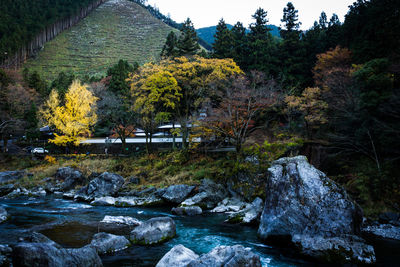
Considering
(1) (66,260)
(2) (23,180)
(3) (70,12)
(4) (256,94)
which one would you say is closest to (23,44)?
(3) (70,12)

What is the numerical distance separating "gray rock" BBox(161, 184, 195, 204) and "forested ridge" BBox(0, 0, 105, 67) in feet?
164

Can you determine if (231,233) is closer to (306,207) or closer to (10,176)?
(306,207)

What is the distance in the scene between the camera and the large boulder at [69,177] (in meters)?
20.9

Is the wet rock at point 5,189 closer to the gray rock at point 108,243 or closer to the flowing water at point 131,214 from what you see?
the flowing water at point 131,214

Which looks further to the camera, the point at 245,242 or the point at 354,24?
the point at 354,24

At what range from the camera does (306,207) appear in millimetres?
8727

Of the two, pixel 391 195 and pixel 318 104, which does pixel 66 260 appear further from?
pixel 318 104

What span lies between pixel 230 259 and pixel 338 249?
411 centimetres

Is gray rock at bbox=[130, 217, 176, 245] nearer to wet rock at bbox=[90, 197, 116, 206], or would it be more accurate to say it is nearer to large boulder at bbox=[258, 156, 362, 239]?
large boulder at bbox=[258, 156, 362, 239]

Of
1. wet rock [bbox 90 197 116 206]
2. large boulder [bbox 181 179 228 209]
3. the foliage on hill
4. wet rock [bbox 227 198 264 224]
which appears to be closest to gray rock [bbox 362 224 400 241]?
wet rock [bbox 227 198 264 224]

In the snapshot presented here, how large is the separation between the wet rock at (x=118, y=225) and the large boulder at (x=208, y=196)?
417 cm

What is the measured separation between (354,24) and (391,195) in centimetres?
1960

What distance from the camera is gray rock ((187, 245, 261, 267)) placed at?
5.78 meters

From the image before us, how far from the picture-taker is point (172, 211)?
13.9 meters
